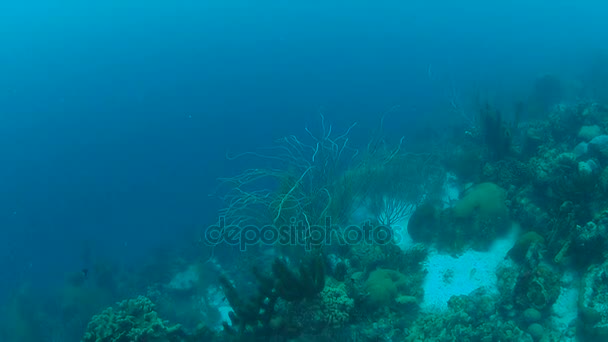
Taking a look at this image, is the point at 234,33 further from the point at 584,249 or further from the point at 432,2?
the point at 584,249

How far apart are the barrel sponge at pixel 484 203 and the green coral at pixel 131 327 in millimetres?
5804

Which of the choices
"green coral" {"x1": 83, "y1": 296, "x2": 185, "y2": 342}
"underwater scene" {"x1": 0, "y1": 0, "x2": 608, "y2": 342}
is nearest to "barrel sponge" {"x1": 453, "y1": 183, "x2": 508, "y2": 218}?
"underwater scene" {"x1": 0, "y1": 0, "x2": 608, "y2": 342}

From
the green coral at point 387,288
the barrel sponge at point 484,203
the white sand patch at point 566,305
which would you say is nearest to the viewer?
the white sand patch at point 566,305

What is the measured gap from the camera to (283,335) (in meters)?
5.92

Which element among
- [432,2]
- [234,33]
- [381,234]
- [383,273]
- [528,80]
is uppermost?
[432,2]

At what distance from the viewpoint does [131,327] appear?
6434 millimetres

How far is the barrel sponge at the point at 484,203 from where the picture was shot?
8.34 metres

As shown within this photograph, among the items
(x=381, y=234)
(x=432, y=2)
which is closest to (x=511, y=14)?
(x=432, y=2)

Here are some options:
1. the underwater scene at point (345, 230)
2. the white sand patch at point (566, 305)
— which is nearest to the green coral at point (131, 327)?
the underwater scene at point (345, 230)

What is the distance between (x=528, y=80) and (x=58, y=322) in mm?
25271

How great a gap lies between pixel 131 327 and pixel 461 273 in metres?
5.71

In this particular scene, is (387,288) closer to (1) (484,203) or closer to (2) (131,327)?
(1) (484,203)

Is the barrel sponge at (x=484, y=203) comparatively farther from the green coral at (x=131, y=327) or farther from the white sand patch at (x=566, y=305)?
the green coral at (x=131, y=327)

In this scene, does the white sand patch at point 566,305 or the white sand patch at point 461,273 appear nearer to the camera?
the white sand patch at point 566,305
